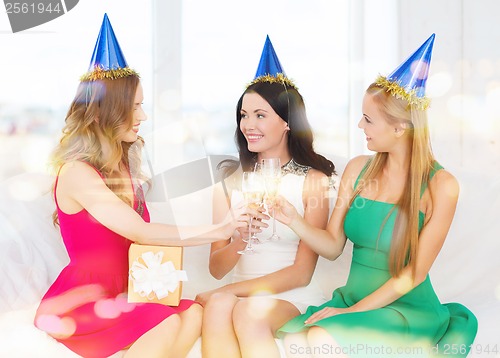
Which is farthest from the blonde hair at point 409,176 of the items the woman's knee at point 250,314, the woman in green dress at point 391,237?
the woman's knee at point 250,314

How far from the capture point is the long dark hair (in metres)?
2.19

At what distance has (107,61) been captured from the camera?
189 cm

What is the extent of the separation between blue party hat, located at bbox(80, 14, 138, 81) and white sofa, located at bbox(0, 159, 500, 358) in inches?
23.7

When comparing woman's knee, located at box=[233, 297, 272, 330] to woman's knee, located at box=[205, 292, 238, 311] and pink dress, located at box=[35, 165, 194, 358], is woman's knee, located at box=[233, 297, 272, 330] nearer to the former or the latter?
woman's knee, located at box=[205, 292, 238, 311]

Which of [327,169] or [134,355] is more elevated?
[327,169]

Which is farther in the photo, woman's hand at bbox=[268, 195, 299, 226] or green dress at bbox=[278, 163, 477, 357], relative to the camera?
woman's hand at bbox=[268, 195, 299, 226]

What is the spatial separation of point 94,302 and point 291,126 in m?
0.91

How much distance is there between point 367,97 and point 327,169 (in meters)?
0.39

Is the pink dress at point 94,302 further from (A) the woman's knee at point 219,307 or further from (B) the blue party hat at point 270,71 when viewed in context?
(B) the blue party hat at point 270,71

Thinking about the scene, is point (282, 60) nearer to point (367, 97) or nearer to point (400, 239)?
point (367, 97)

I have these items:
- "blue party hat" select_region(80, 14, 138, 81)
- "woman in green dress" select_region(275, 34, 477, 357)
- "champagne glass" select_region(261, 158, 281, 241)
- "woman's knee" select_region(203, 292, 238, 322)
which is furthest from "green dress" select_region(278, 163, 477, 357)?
"blue party hat" select_region(80, 14, 138, 81)

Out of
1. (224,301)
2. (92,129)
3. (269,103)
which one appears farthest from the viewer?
(269,103)

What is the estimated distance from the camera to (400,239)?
1.83 meters

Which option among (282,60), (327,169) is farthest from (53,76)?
(327,169)
